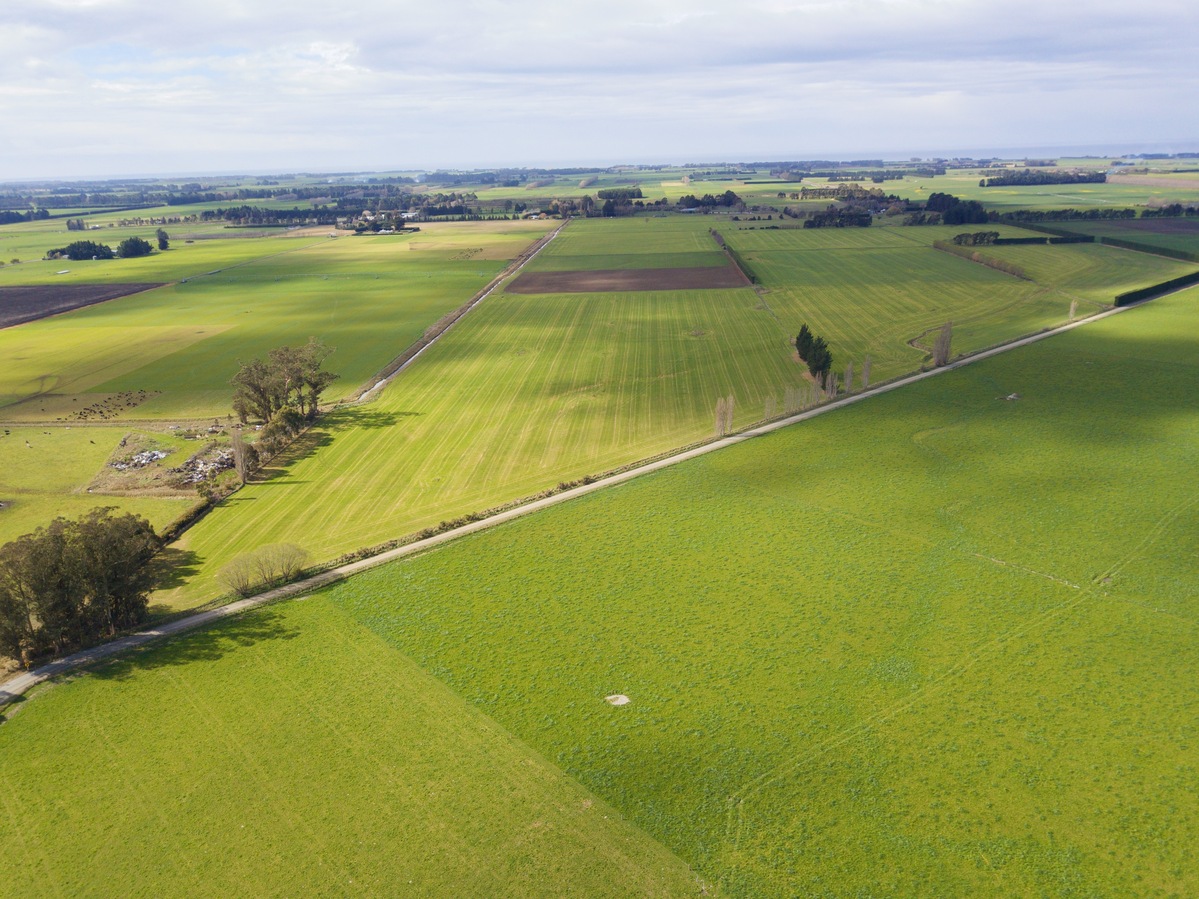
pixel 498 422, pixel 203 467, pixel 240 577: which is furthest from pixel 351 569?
pixel 498 422

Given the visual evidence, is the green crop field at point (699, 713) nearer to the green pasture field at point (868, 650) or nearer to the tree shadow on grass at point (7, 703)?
the green pasture field at point (868, 650)

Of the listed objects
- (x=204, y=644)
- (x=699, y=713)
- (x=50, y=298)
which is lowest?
(x=699, y=713)

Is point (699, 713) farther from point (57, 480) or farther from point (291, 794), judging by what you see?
point (57, 480)

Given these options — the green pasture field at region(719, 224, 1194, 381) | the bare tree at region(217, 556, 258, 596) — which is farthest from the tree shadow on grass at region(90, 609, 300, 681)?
the green pasture field at region(719, 224, 1194, 381)

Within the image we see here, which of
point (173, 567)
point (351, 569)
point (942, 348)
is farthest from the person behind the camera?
point (942, 348)

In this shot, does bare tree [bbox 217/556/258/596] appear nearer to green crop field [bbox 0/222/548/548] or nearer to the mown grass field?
the mown grass field

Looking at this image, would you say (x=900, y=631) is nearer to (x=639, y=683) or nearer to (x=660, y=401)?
(x=639, y=683)

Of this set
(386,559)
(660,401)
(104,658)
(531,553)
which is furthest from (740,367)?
(104,658)
